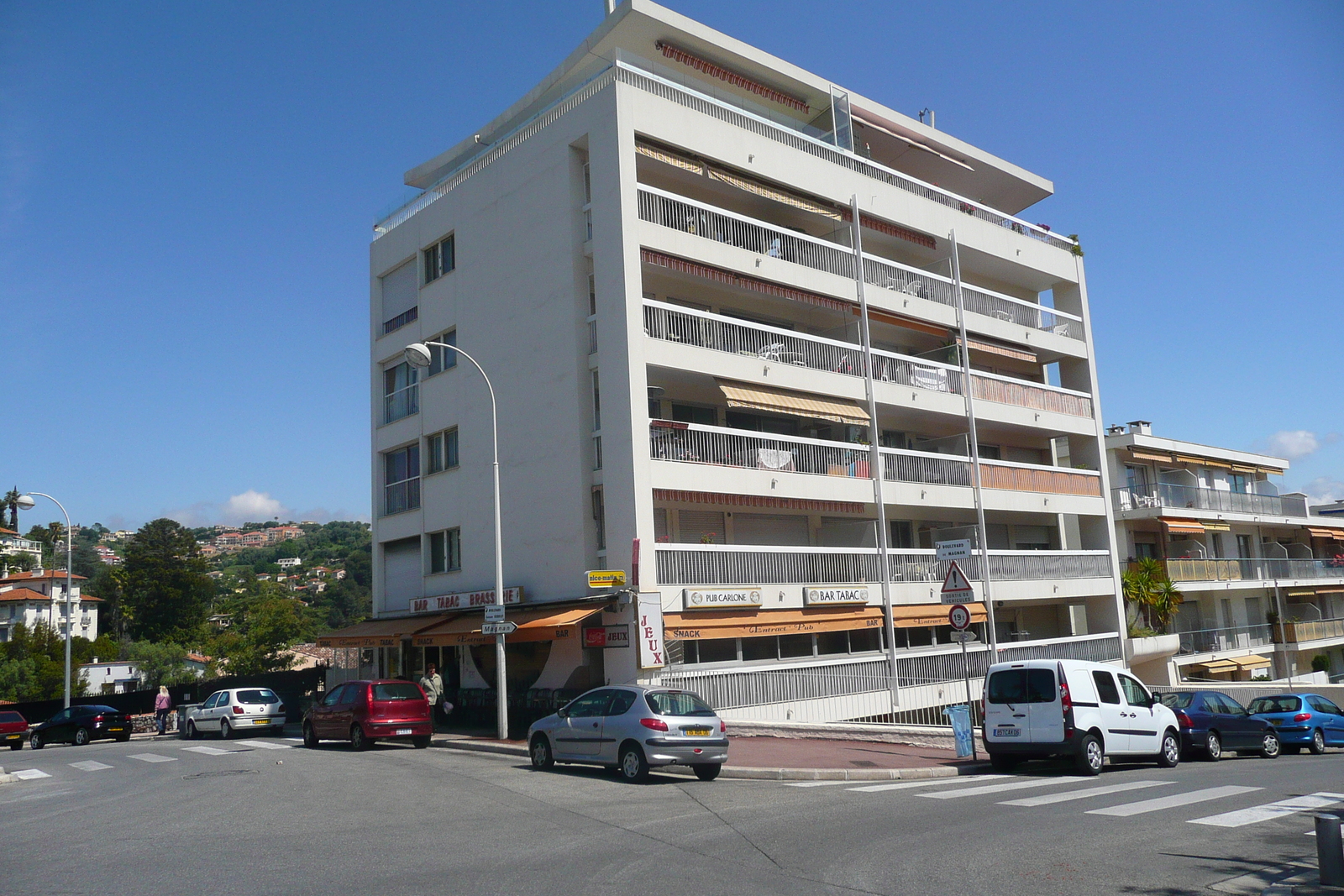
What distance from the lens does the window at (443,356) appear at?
2886 cm

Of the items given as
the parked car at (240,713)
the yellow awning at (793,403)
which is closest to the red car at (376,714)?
the parked car at (240,713)

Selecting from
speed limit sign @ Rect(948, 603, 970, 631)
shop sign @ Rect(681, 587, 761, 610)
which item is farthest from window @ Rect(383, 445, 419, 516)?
speed limit sign @ Rect(948, 603, 970, 631)

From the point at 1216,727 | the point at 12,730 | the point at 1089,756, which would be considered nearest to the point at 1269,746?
the point at 1216,727

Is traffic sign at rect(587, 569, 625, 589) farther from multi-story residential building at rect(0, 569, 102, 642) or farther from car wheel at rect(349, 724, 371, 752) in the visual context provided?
multi-story residential building at rect(0, 569, 102, 642)

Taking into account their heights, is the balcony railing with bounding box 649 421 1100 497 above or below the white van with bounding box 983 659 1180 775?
above

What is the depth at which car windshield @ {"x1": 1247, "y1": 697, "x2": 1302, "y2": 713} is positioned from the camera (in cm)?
2120

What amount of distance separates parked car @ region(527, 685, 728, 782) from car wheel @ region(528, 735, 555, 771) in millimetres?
324

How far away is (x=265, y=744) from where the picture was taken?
942 inches

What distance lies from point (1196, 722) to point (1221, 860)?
11.8 m

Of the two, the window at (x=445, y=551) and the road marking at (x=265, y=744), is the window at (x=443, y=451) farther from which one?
the road marking at (x=265, y=744)

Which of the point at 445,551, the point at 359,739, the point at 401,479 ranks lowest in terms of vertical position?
the point at 359,739

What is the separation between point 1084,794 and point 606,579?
1098 cm

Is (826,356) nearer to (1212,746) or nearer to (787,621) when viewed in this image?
(787,621)

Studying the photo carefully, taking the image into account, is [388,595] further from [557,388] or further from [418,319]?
[557,388]
